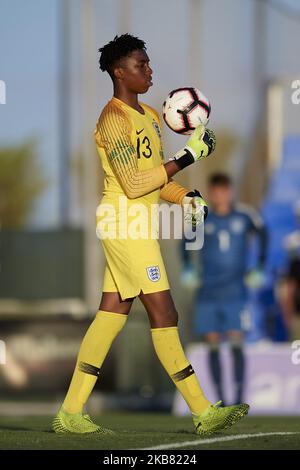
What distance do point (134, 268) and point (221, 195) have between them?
433cm

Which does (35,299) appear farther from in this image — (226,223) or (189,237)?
(226,223)

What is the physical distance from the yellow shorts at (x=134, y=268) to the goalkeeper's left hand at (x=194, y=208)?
0.78 feet

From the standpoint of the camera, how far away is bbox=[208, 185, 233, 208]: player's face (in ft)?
37.5

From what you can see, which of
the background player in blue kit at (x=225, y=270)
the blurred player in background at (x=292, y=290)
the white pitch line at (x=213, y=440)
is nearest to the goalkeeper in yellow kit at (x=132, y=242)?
the white pitch line at (x=213, y=440)

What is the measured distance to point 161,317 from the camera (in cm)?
729

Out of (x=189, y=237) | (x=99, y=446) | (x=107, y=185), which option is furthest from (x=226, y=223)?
(x=99, y=446)

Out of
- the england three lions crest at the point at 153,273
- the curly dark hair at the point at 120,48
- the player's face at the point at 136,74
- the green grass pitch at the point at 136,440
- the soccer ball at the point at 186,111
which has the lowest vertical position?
the green grass pitch at the point at 136,440

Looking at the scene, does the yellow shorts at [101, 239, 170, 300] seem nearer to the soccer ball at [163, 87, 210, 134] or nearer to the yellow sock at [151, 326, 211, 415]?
the yellow sock at [151, 326, 211, 415]

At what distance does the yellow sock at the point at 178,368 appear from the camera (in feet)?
23.8

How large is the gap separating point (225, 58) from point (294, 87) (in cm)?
86

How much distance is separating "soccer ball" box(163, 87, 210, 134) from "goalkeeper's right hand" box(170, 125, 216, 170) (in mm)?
315

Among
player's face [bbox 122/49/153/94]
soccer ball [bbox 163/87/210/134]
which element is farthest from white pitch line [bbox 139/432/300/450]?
player's face [bbox 122/49/153/94]

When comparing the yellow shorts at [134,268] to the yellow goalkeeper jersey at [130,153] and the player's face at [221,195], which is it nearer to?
the yellow goalkeeper jersey at [130,153]

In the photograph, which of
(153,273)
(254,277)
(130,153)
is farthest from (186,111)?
(254,277)
